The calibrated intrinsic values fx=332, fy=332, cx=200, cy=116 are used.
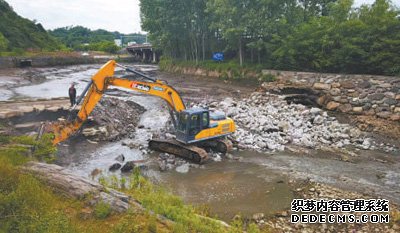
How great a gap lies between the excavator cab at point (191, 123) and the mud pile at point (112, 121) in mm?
4821

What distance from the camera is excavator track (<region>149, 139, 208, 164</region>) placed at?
1446 cm

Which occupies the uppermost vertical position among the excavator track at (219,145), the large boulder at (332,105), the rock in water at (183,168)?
the large boulder at (332,105)

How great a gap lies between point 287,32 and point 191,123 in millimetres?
23629

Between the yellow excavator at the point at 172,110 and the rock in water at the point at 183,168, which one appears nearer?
the rock in water at the point at 183,168

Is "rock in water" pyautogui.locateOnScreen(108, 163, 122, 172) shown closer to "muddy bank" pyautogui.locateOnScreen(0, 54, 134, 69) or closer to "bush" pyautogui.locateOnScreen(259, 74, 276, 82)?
"bush" pyautogui.locateOnScreen(259, 74, 276, 82)

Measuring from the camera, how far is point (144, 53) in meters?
82.1

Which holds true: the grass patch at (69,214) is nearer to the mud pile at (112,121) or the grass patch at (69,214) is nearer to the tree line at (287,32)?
the mud pile at (112,121)

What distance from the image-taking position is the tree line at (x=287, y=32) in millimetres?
25047

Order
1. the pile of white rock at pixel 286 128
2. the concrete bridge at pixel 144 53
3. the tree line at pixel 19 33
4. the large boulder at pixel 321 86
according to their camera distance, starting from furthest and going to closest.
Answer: the concrete bridge at pixel 144 53
the tree line at pixel 19 33
the large boulder at pixel 321 86
the pile of white rock at pixel 286 128

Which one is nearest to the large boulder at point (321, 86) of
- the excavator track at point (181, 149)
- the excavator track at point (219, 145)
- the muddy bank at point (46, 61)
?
the excavator track at point (219, 145)

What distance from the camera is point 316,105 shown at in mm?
25938

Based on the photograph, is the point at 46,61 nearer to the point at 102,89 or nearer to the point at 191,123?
the point at 102,89

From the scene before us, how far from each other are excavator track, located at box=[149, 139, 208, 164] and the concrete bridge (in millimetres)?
62138

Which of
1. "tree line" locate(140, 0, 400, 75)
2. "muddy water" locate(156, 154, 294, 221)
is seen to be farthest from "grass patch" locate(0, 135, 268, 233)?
"tree line" locate(140, 0, 400, 75)
